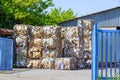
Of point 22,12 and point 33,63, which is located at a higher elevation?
point 22,12

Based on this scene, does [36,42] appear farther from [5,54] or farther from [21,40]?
[5,54]

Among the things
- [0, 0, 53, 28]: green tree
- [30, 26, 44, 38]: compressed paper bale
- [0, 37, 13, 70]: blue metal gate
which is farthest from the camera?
[0, 0, 53, 28]: green tree

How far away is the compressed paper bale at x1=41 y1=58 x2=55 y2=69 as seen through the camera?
2877 centimetres

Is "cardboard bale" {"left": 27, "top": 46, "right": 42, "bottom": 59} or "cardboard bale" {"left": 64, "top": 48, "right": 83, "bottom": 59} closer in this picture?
"cardboard bale" {"left": 27, "top": 46, "right": 42, "bottom": 59}

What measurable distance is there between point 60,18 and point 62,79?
54598 millimetres

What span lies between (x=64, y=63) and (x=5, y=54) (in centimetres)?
435

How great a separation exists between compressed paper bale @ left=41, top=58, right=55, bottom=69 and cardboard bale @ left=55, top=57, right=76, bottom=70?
0.27 m

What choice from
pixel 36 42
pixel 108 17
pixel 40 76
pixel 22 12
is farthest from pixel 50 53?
pixel 22 12

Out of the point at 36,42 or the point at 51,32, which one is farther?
the point at 36,42

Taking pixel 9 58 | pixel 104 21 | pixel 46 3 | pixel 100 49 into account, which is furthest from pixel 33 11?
pixel 100 49

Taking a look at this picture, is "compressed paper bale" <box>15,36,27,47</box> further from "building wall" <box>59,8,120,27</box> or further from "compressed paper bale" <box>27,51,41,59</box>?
"building wall" <box>59,8,120,27</box>

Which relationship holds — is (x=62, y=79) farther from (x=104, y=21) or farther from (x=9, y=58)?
(x=104, y=21)

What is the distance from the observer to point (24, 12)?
45.0 m

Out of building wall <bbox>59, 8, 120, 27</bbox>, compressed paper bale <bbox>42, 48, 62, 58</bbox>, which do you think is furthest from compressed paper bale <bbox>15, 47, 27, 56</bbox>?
building wall <bbox>59, 8, 120, 27</bbox>
